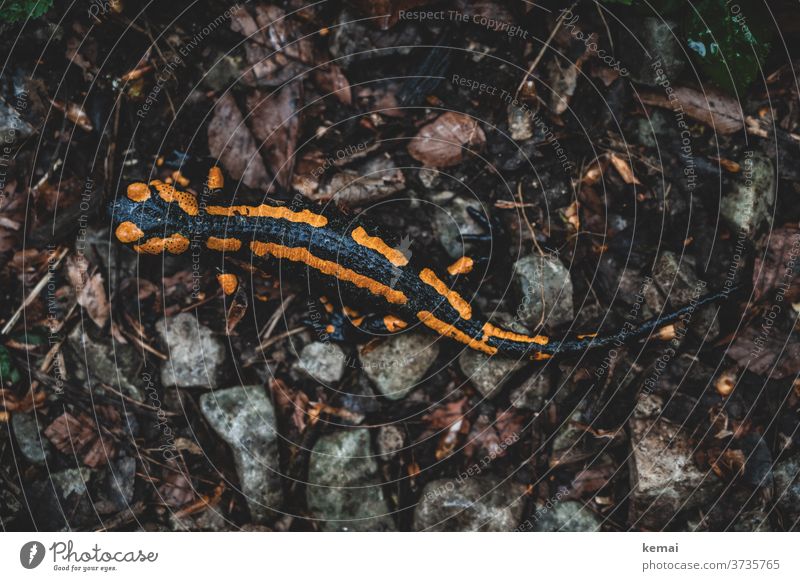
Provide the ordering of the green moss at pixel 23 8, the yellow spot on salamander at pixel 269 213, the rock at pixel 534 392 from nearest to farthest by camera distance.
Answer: the green moss at pixel 23 8
the yellow spot on salamander at pixel 269 213
the rock at pixel 534 392

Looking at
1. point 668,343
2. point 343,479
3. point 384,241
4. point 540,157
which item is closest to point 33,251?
point 384,241

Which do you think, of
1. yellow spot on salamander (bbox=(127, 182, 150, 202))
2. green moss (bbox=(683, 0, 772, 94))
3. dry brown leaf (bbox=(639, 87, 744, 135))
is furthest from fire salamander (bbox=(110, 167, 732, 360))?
green moss (bbox=(683, 0, 772, 94))

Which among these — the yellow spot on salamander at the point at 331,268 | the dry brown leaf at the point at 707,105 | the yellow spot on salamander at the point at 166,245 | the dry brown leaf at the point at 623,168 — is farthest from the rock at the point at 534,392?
the yellow spot on salamander at the point at 166,245

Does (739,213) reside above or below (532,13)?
below

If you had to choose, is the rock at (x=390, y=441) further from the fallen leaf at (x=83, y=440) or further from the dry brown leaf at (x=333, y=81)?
the dry brown leaf at (x=333, y=81)
